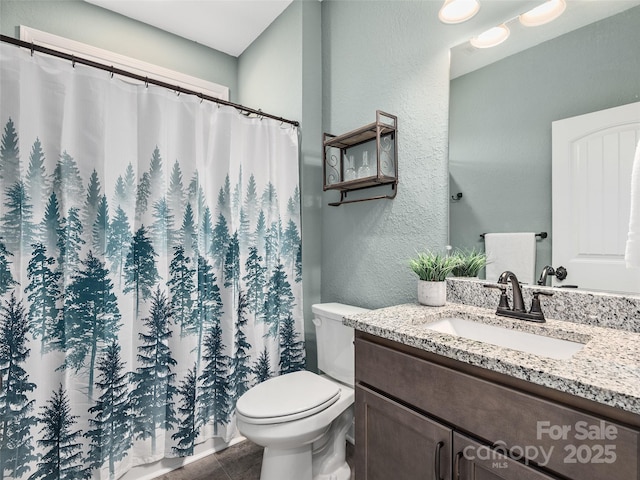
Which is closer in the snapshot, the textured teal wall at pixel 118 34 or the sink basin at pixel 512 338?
the sink basin at pixel 512 338

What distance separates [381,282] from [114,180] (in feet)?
4.61

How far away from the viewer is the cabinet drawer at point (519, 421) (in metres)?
0.62

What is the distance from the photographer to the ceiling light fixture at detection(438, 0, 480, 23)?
133 cm

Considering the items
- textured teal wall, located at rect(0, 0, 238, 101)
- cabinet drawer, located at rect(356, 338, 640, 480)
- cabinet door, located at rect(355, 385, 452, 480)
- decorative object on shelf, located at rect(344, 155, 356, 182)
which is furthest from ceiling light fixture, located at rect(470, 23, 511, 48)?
textured teal wall, located at rect(0, 0, 238, 101)

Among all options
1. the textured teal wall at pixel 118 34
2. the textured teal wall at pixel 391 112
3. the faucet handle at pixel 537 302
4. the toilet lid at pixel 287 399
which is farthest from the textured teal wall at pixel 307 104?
the faucet handle at pixel 537 302

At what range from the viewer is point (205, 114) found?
172cm

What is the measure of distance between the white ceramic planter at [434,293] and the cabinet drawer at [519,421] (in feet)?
1.36

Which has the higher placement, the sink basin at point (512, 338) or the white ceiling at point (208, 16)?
the white ceiling at point (208, 16)

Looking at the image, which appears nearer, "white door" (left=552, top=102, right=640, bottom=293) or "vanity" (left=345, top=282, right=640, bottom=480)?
"vanity" (left=345, top=282, right=640, bottom=480)

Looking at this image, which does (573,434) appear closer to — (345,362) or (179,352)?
(345,362)

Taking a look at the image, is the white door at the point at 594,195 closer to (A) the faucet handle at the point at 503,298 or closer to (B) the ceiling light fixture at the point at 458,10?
(A) the faucet handle at the point at 503,298

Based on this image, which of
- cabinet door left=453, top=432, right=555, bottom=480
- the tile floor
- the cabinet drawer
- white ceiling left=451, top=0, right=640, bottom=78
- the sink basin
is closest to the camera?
the cabinet drawer

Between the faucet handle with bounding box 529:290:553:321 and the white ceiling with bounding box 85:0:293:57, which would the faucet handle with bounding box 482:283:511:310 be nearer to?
the faucet handle with bounding box 529:290:553:321

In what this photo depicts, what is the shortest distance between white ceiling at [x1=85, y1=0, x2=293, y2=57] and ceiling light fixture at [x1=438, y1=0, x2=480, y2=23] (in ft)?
3.98
